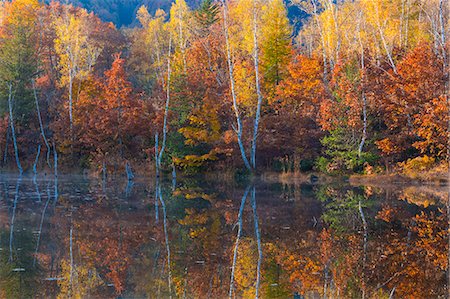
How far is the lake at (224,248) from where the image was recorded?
809 centimetres

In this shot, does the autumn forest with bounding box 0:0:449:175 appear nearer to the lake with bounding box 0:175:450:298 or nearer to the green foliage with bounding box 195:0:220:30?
the green foliage with bounding box 195:0:220:30

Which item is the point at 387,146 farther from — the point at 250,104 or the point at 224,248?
the point at 224,248

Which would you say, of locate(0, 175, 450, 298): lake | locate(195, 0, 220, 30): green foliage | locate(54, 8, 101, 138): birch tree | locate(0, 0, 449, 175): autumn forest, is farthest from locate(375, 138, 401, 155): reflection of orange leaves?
locate(195, 0, 220, 30): green foliage

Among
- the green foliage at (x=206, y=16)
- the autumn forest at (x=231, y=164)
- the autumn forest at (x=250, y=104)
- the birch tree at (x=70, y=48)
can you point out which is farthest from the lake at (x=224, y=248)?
the green foliage at (x=206, y=16)

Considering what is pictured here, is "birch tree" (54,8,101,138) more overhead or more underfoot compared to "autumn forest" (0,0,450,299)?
more overhead

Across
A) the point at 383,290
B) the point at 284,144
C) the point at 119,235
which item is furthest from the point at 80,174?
the point at 383,290

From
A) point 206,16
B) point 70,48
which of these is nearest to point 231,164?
point 70,48

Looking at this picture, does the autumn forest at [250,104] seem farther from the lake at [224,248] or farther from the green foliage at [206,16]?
the lake at [224,248]

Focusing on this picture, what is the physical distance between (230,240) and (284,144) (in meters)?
22.7

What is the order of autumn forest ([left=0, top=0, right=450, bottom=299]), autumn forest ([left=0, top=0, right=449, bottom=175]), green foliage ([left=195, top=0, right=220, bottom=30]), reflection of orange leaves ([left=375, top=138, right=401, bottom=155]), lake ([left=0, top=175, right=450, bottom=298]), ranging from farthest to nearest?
1. green foliage ([left=195, top=0, right=220, bottom=30])
2. autumn forest ([left=0, top=0, right=449, bottom=175])
3. reflection of orange leaves ([left=375, top=138, right=401, bottom=155])
4. autumn forest ([left=0, top=0, right=450, bottom=299])
5. lake ([left=0, top=175, right=450, bottom=298])

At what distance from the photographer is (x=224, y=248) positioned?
A: 35.9 ft

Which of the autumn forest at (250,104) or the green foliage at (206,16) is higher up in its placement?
the green foliage at (206,16)

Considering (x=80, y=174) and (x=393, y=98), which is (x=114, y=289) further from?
(x=80, y=174)

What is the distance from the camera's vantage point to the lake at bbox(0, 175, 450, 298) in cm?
809
